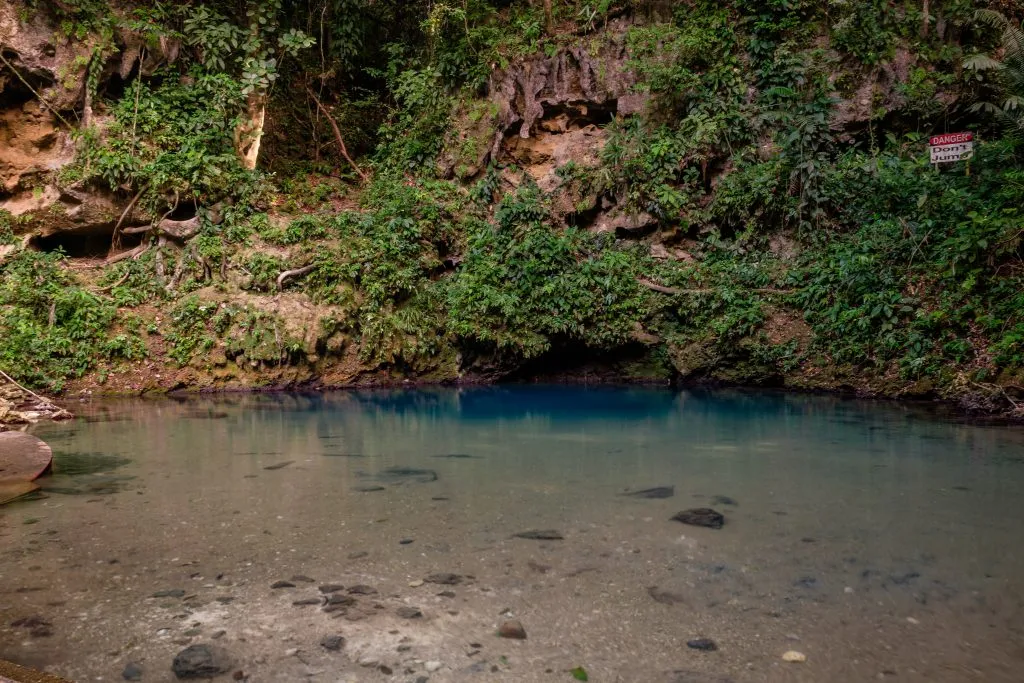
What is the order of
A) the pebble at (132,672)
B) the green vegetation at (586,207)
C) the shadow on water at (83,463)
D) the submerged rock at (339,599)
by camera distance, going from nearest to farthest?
the pebble at (132,672) < the submerged rock at (339,599) < the shadow on water at (83,463) < the green vegetation at (586,207)

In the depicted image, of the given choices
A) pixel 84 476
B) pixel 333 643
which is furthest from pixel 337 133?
pixel 333 643

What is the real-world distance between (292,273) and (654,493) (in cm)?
824

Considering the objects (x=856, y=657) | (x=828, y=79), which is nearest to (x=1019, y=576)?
(x=856, y=657)

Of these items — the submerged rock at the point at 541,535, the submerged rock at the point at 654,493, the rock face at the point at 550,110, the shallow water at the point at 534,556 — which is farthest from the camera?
the rock face at the point at 550,110

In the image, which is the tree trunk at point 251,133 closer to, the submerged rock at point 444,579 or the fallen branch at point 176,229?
the fallen branch at point 176,229

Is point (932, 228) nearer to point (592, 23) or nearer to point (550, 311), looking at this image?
Answer: point (550, 311)

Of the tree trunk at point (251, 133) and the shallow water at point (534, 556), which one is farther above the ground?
the tree trunk at point (251, 133)

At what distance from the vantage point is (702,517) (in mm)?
3924

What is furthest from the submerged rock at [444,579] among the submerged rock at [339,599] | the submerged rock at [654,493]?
the submerged rock at [654,493]

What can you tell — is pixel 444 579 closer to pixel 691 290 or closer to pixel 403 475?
pixel 403 475

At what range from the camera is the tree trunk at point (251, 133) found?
41.2ft

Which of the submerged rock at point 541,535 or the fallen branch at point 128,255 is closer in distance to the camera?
the submerged rock at point 541,535

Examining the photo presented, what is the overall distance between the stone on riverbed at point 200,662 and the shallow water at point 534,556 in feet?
0.14

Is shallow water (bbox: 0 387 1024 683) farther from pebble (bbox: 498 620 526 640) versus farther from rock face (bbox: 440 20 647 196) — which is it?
rock face (bbox: 440 20 647 196)
